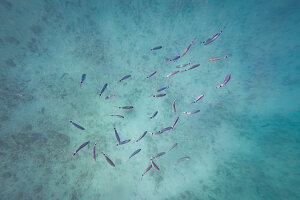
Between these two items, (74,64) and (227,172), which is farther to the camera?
(74,64)

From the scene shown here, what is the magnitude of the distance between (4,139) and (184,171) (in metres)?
6.34

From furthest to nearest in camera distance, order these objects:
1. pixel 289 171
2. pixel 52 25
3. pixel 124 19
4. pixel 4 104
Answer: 1. pixel 124 19
2. pixel 52 25
3. pixel 4 104
4. pixel 289 171

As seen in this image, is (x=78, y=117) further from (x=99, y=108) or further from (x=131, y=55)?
(x=131, y=55)

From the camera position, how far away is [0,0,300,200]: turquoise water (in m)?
5.06

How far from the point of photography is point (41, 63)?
5.62m

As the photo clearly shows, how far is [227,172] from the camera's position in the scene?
214 inches

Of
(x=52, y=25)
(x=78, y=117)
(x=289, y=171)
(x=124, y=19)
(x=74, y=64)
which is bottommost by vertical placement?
(x=78, y=117)

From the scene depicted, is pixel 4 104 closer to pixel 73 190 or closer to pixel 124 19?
pixel 73 190

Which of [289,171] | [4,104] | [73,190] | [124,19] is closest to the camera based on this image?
[289,171]

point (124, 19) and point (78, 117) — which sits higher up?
point (124, 19)

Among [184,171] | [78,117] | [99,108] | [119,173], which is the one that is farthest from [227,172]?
[78,117]

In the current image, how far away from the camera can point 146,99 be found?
642 cm

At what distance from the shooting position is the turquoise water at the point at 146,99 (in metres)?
5.06

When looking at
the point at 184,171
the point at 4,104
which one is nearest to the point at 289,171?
the point at 184,171
